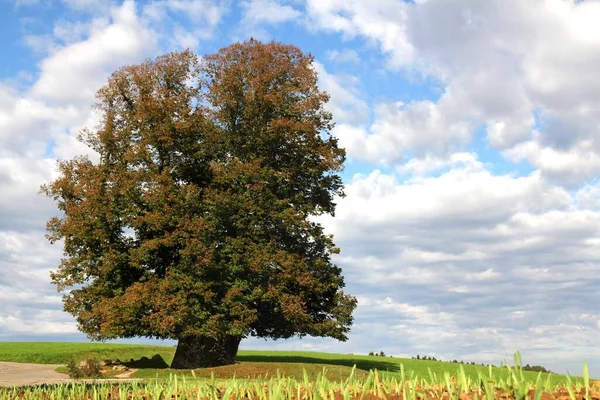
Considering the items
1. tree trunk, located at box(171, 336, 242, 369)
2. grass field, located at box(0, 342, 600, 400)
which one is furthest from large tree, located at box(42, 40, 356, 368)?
grass field, located at box(0, 342, 600, 400)

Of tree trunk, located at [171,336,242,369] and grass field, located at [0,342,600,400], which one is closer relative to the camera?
grass field, located at [0,342,600,400]

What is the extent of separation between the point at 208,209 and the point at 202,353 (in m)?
6.78

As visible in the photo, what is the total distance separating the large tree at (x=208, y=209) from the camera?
85.9ft

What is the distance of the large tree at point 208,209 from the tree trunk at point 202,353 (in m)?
0.05

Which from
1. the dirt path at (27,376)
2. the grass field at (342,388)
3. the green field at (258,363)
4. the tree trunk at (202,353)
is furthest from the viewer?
the tree trunk at (202,353)

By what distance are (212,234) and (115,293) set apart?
5.30m

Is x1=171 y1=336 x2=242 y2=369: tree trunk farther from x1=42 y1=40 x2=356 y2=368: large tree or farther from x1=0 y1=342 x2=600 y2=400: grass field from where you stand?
x1=0 y1=342 x2=600 y2=400: grass field

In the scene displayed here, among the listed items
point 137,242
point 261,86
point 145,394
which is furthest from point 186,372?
point 145,394

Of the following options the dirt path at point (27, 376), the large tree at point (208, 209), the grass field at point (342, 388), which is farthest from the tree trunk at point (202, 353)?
the dirt path at point (27, 376)

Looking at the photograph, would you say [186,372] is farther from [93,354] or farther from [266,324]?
[93,354]

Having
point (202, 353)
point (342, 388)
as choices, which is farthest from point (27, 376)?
point (342, 388)

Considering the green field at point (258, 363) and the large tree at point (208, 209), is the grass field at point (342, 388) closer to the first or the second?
the green field at point (258, 363)

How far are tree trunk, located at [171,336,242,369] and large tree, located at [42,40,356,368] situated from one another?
0.17 ft

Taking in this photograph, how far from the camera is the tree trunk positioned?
91.4ft
